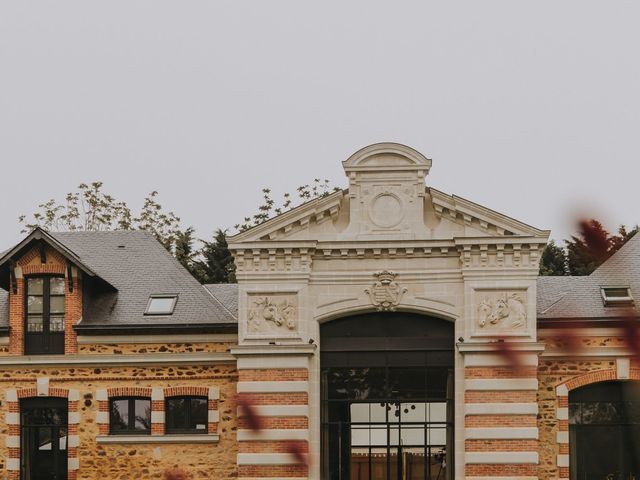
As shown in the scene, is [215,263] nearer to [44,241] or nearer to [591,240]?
[44,241]

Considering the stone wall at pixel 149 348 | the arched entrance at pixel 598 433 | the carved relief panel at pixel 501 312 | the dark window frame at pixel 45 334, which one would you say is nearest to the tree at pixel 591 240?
the carved relief panel at pixel 501 312

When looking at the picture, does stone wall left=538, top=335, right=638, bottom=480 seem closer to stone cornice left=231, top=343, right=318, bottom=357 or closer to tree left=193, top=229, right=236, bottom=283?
stone cornice left=231, top=343, right=318, bottom=357

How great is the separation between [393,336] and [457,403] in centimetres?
201

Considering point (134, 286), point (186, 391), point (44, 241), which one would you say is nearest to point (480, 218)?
point (186, 391)

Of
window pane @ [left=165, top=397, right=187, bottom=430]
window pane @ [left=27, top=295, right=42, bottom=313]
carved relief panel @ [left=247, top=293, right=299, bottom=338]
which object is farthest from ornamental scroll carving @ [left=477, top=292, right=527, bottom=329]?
window pane @ [left=27, top=295, right=42, bottom=313]

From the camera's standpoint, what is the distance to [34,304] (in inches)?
957

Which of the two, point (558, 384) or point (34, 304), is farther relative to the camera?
point (34, 304)

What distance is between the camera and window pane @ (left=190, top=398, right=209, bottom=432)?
78.6 ft

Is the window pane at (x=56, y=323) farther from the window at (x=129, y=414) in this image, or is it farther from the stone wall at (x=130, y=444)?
the window at (x=129, y=414)

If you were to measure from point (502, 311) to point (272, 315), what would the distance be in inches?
198

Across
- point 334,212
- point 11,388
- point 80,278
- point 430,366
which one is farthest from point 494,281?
point 11,388

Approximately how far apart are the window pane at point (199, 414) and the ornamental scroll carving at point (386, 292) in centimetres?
468

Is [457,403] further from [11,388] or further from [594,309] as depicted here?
[11,388]

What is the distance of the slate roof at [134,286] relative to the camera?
24078 millimetres
